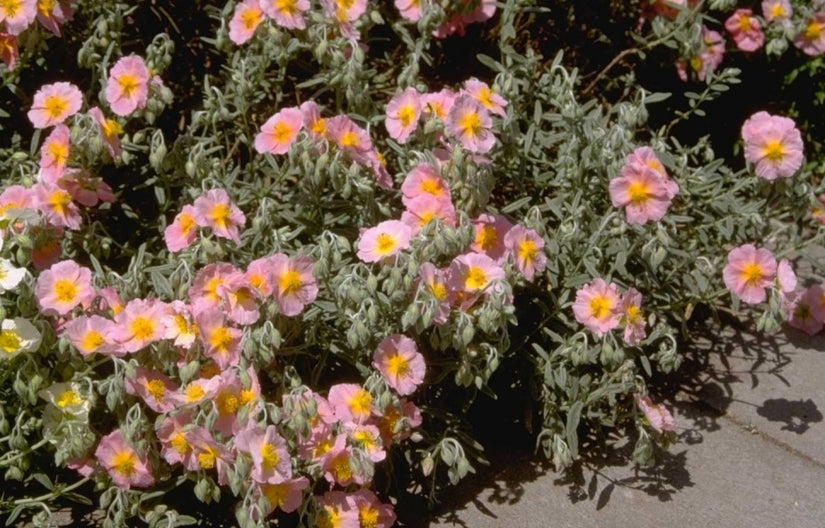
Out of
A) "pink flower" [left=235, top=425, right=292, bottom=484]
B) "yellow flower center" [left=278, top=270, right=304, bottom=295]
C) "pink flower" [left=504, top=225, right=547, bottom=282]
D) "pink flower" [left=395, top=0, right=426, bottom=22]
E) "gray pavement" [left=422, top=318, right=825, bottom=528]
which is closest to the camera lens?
"pink flower" [left=235, top=425, right=292, bottom=484]

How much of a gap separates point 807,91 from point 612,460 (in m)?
2.17

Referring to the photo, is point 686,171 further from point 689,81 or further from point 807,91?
point 807,91

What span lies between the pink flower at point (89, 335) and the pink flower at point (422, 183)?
0.90 metres

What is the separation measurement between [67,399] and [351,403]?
2.37 ft

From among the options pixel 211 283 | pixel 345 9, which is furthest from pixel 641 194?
pixel 211 283

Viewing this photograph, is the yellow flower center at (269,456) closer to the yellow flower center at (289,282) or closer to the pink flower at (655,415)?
the yellow flower center at (289,282)

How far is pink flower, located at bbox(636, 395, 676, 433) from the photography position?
3.60 meters

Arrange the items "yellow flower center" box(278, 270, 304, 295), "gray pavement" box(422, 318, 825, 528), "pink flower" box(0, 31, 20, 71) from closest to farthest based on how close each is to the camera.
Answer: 1. "yellow flower center" box(278, 270, 304, 295)
2. "gray pavement" box(422, 318, 825, 528)
3. "pink flower" box(0, 31, 20, 71)

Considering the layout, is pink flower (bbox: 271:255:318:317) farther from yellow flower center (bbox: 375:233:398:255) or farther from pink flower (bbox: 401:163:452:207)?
pink flower (bbox: 401:163:452:207)

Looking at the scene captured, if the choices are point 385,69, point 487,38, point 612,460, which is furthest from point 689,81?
point 612,460

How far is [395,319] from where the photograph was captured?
11.3ft

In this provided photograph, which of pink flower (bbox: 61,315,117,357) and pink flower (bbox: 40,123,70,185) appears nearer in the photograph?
pink flower (bbox: 61,315,117,357)

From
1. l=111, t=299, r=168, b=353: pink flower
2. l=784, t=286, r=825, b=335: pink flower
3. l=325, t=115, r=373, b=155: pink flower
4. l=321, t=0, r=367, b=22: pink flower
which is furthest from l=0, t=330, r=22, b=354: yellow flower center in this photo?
l=784, t=286, r=825, b=335: pink flower

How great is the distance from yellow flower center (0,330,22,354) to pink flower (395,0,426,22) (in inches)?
66.7
